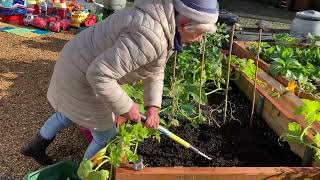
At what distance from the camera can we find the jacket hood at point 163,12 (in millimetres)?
1779

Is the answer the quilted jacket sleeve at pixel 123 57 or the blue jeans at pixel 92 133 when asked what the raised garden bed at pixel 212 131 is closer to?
the blue jeans at pixel 92 133

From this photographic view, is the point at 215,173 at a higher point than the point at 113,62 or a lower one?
lower

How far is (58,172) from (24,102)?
54.4 inches

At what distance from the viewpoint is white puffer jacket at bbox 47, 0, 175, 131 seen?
5.83ft

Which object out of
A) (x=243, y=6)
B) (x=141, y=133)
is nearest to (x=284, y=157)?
(x=141, y=133)

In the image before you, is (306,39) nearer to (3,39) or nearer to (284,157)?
(284,157)

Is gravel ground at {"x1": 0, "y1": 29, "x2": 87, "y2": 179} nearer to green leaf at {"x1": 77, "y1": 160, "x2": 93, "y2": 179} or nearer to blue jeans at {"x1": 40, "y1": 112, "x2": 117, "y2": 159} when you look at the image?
blue jeans at {"x1": 40, "y1": 112, "x2": 117, "y2": 159}

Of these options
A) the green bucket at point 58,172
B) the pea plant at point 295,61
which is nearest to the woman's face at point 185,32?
the green bucket at point 58,172

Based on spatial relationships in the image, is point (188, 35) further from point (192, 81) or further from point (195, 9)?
point (192, 81)

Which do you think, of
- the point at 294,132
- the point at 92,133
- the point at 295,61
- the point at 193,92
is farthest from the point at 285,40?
the point at 92,133

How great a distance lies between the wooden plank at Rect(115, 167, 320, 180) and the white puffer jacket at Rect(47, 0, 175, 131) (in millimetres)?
278

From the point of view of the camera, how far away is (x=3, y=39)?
5070 millimetres

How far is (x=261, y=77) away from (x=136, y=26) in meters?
1.62

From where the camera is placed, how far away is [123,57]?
1.77 metres
